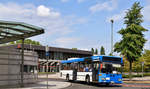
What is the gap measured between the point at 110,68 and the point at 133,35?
1252cm

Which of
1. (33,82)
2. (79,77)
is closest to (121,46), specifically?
(79,77)

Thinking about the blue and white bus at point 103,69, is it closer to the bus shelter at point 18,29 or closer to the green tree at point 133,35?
the bus shelter at point 18,29

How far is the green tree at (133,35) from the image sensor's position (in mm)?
31875

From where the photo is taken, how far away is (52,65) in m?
77.7

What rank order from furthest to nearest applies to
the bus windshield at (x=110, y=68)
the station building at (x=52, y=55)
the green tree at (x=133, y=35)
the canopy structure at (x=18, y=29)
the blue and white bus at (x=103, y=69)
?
1. the station building at (x=52, y=55)
2. the green tree at (x=133, y=35)
3. the bus windshield at (x=110, y=68)
4. the blue and white bus at (x=103, y=69)
5. the canopy structure at (x=18, y=29)

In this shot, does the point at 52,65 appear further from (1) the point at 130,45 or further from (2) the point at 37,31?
(2) the point at 37,31

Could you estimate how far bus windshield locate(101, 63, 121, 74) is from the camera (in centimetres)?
2084

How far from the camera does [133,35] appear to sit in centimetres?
3188

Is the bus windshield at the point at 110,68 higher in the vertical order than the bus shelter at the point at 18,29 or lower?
lower

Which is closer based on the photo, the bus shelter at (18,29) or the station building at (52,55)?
the bus shelter at (18,29)

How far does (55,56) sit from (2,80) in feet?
203

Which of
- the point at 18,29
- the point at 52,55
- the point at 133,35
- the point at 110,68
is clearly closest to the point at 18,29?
the point at 18,29

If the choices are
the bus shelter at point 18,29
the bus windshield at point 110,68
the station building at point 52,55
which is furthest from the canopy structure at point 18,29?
the station building at point 52,55

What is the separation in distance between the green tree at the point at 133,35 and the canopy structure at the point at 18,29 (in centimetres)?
1799
